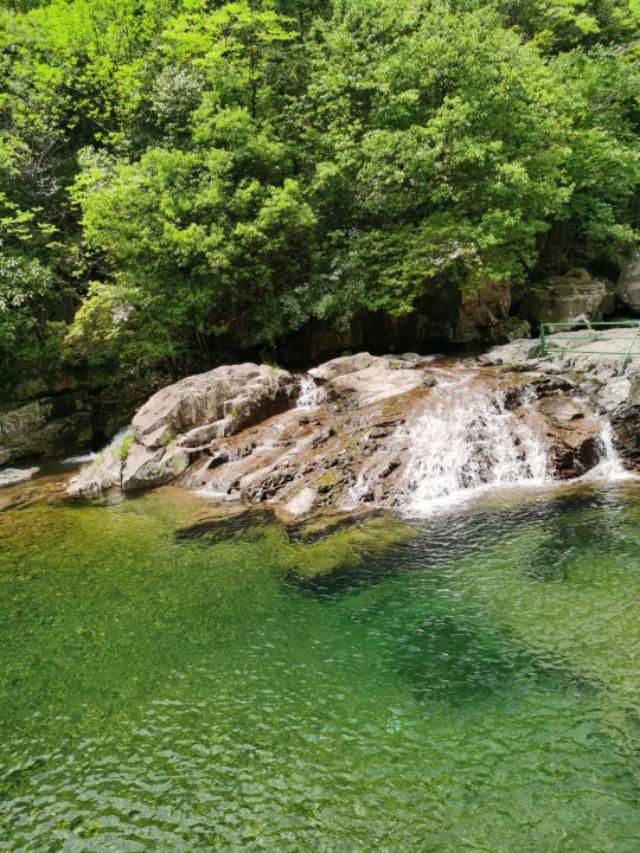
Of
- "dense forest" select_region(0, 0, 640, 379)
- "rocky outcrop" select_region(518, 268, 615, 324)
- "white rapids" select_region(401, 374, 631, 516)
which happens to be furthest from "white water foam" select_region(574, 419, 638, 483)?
"rocky outcrop" select_region(518, 268, 615, 324)

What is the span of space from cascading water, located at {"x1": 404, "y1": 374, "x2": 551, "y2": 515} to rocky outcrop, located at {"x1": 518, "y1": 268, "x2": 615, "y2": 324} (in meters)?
13.8

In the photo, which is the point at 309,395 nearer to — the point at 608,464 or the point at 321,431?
the point at 321,431

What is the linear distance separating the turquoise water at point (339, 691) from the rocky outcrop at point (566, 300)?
17.6 metres

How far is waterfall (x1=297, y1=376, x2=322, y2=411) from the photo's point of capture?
18.4 meters

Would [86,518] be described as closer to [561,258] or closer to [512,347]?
[512,347]

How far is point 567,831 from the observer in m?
4.43

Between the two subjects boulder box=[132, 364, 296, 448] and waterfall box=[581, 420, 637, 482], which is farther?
boulder box=[132, 364, 296, 448]

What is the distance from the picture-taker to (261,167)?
2198 centimetres

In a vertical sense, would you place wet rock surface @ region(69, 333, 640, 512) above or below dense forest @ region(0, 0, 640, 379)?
below

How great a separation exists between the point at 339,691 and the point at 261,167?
20.4 meters

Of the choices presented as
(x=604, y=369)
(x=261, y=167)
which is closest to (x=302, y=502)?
(x=604, y=369)

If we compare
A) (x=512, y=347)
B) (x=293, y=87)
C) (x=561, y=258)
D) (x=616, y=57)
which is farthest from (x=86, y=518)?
(x=616, y=57)

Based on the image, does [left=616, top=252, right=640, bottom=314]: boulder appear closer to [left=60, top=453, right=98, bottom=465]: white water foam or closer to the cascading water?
the cascading water

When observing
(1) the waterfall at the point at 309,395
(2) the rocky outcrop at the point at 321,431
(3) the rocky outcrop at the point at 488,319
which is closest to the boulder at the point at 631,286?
(3) the rocky outcrop at the point at 488,319
